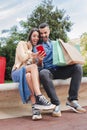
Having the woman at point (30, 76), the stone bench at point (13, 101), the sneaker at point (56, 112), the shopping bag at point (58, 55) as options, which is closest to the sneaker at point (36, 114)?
the woman at point (30, 76)

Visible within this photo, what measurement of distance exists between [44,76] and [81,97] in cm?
112

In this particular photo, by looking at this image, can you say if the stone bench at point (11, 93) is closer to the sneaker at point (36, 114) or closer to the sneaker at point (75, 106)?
the sneaker at point (75, 106)

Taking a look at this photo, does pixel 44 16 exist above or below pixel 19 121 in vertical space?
above

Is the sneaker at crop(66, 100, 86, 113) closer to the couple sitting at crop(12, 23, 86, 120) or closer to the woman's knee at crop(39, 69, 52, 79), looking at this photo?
the couple sitting at crop(12, 23, 86, 120)

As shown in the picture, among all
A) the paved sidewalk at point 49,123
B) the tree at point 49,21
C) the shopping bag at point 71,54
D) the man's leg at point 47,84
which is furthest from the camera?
the tree at point 49,21

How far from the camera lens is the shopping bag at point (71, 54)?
473 cm

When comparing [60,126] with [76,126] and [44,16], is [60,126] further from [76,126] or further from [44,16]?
[44,16]

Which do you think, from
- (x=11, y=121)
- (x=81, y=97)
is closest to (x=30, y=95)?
(x=11, y=121)

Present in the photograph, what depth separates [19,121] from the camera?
4.54 metres

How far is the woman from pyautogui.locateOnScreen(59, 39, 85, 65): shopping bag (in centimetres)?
38

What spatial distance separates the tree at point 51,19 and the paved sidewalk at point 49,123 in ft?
61.0

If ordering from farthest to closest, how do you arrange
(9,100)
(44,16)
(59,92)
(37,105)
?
(44,16)
(59,92)
(9,100)
(37,105)

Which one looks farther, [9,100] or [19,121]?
[9,100]

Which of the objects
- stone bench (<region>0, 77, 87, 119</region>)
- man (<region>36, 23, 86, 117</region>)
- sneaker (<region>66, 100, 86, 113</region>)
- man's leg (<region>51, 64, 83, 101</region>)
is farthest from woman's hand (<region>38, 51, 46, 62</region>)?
sneaker (<region>66, 100, 86, 113</region>)
